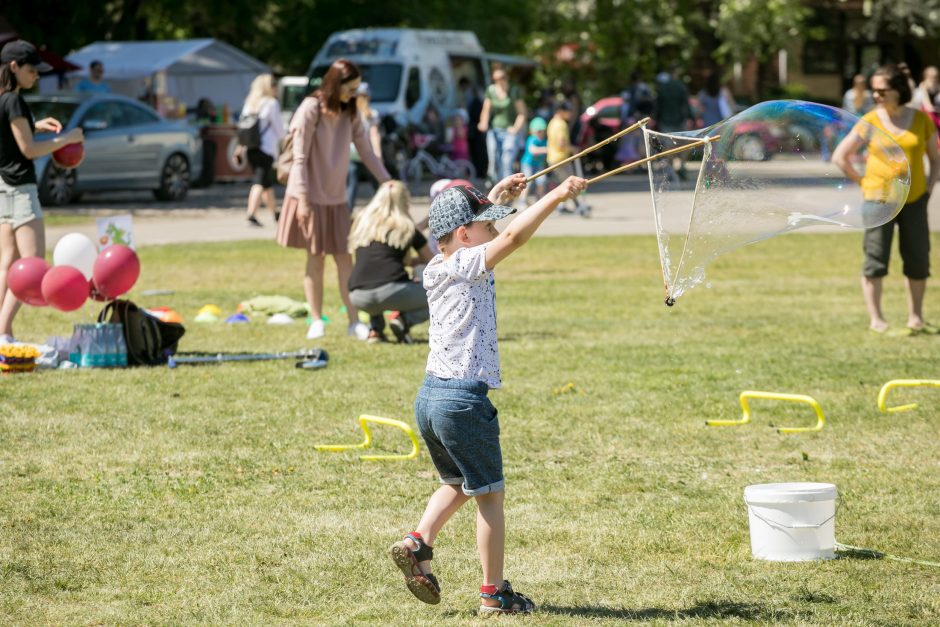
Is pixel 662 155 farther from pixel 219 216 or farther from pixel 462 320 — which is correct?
pixel 219 216

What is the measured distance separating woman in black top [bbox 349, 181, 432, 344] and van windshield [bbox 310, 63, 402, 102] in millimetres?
19860

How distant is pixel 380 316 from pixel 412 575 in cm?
590

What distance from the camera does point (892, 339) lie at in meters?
10.7

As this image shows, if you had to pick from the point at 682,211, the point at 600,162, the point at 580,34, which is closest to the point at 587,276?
the point at 682,211

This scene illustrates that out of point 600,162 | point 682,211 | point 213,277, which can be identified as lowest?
point 600,162

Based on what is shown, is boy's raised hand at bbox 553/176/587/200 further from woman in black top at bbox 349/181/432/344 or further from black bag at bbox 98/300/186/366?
woman in black top at bbox 349/181/432/344

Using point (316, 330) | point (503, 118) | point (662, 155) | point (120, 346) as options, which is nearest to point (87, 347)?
point (120, 346)

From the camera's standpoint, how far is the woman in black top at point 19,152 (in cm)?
923

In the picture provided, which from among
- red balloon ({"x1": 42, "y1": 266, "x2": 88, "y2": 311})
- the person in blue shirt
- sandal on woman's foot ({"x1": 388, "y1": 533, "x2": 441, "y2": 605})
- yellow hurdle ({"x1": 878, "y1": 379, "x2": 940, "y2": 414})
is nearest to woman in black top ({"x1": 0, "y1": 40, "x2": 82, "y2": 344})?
red balloon ({"x1": 42, "y1": 266, "x2": 88, "y2": 311})

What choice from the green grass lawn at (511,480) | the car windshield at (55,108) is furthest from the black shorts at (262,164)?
the green grass lawn at (511,480)

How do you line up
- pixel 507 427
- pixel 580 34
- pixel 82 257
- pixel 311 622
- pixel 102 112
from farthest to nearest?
pixel 580 34
pixel 102 112
pixel 82 257
pixel 507 427
pixel 311 622

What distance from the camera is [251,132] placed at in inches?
763

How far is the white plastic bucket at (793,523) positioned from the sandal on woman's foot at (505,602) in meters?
1.10

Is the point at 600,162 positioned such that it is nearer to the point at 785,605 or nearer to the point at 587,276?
the point at 587,276
